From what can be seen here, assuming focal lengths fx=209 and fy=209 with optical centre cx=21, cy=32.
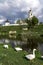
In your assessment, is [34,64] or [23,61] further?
[23,61]

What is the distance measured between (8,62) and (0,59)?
1727mm

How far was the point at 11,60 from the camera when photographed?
25.5m

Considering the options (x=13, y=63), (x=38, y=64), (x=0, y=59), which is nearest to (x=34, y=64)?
(x=38, y=64)

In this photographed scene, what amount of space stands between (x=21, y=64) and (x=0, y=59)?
321cm

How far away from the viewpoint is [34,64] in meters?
23.8

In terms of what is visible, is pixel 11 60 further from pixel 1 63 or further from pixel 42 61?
pixel 42 61

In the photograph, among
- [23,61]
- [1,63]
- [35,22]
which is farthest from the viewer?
[35,22]

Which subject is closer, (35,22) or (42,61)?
(42,61)

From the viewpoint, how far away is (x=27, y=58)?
26281 mm

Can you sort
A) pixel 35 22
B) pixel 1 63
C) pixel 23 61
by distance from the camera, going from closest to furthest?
pixel 1 63 → pixel 23 61 → pixel 35 22

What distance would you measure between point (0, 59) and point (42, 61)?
5.23 metres

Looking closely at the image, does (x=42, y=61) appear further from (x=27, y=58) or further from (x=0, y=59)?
(x=0, y=59)

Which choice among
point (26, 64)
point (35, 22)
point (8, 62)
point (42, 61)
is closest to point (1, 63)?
point (8, 62)

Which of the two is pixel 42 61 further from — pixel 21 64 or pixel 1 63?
pixel 1 63
